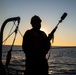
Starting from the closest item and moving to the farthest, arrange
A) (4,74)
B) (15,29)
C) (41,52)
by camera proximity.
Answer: (41,52) < (4,74) < (15,29)

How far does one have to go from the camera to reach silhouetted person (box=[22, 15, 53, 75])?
19.5 feet

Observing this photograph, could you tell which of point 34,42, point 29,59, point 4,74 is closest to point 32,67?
point 29,59

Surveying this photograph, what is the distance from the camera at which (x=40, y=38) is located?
6.09 meters

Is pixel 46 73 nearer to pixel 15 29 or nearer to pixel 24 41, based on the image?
pixel 24 41

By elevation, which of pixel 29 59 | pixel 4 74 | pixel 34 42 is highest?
pixel 34 42

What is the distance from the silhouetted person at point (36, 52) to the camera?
234 inches

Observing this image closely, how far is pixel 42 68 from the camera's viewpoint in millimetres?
5984

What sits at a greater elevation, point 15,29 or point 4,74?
point 15,29

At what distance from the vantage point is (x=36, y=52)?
235 inches

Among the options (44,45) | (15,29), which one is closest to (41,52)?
(44,45)

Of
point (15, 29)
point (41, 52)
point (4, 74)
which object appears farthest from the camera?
point (15, 29)

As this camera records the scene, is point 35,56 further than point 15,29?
No

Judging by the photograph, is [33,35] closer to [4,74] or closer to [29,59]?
[29,59]

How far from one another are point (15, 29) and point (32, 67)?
6042 millimetres
